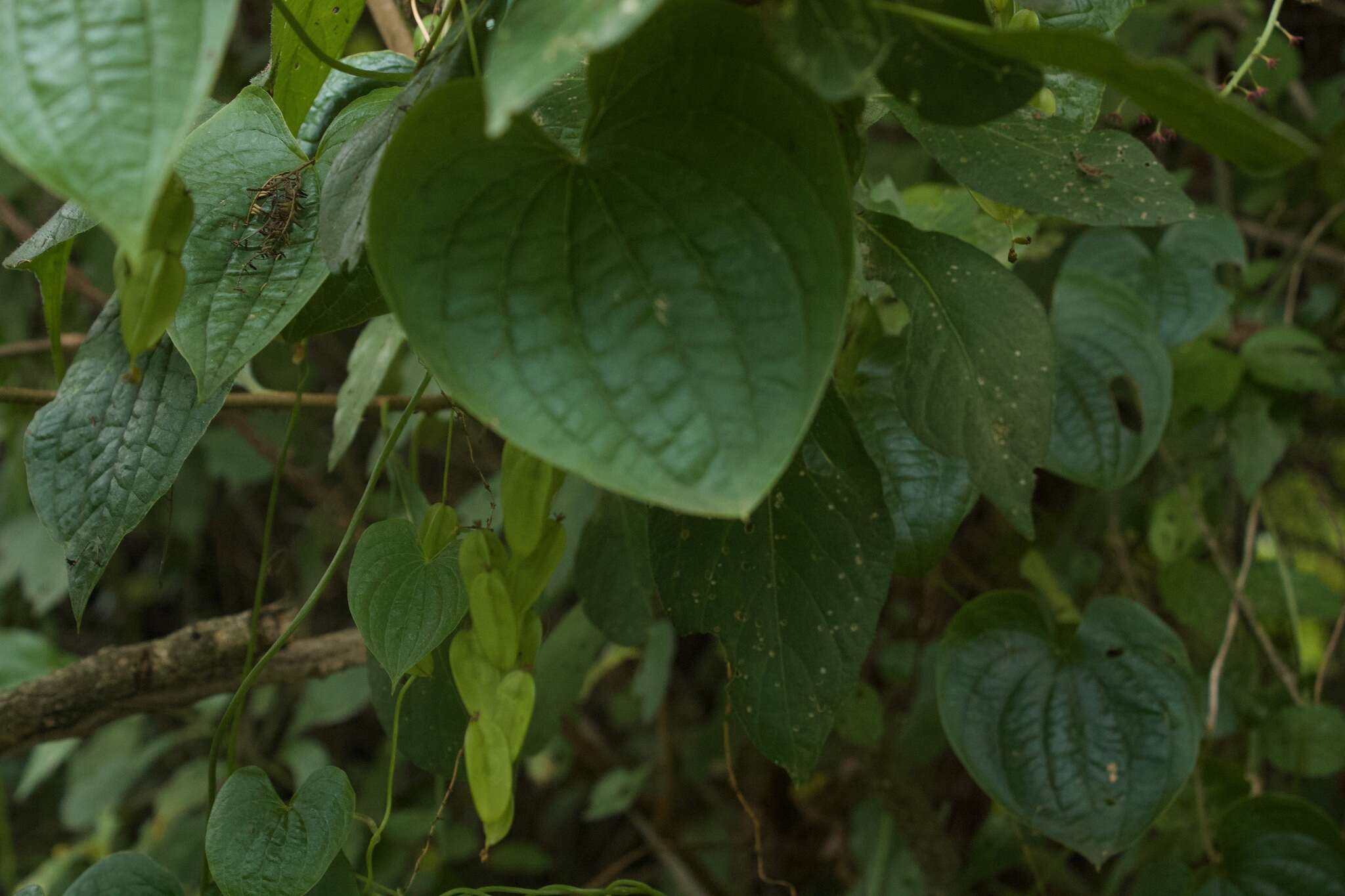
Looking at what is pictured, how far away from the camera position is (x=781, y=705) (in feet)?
1.73

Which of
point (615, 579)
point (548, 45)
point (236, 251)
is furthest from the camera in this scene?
point (615, 579)

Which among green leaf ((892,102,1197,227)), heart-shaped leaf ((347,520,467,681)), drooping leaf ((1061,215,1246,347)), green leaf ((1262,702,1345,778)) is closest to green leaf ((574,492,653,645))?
heart-shaped leaf ((347,520,467,681))

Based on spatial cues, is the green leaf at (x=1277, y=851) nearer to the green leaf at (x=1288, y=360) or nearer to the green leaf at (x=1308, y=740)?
the green leaf at (x=1308, y=740)

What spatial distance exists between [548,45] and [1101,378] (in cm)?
71

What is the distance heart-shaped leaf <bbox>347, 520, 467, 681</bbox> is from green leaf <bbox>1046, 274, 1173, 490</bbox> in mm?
481

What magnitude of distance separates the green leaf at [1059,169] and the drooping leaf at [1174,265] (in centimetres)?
47

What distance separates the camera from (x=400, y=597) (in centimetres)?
53

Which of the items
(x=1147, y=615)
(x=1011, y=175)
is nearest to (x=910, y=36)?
(x=1011, y=175)

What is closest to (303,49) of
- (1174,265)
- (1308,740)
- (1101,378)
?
(1101,378)

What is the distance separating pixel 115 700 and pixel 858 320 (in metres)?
0.62

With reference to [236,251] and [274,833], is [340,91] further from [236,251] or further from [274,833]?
[274,833]

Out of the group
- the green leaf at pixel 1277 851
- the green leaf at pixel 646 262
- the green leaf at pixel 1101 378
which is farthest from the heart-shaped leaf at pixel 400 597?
the green leaf at pixel 1277 851

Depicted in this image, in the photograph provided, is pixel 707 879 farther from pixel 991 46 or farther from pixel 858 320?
pixel 991 46

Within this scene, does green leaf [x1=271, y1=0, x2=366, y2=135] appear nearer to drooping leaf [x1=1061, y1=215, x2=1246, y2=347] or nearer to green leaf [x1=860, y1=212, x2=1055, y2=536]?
green leaf [x1=860, y1=212, x2=1055, y2=536]
